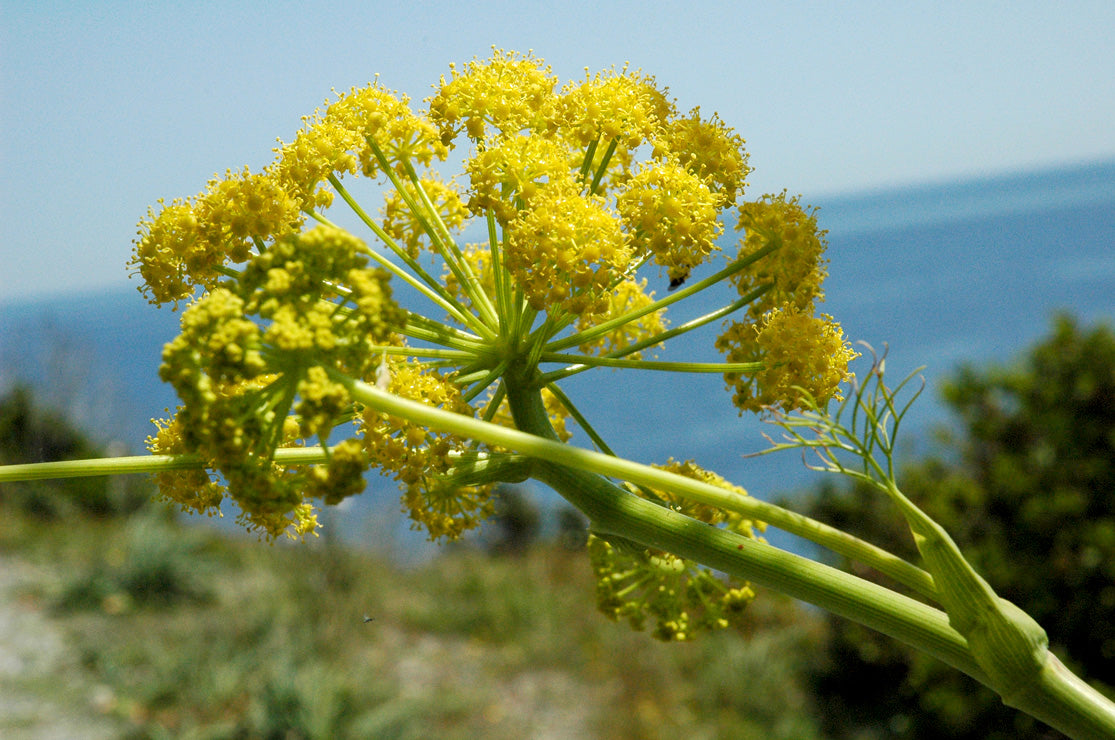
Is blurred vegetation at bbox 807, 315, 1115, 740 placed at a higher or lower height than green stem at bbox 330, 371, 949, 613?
higher

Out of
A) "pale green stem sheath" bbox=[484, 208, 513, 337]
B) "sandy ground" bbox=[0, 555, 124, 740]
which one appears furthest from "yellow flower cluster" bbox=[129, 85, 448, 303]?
"sandy ground" bbox=[0, 555, 124, 740]

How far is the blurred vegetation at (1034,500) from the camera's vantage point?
6.18 m

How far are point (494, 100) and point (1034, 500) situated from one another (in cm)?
615

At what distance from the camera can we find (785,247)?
5.68 feet

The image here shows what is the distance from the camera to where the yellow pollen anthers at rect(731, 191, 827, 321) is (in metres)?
1.73

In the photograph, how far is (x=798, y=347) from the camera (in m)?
1.66

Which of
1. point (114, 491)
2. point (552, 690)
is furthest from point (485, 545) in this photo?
point (114, 491)

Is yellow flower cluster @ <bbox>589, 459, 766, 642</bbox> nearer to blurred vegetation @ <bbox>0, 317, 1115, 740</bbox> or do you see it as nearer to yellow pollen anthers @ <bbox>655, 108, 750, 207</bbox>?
yellow pollen anthers @ <bbox>655, 108, 750, 207</bbox>

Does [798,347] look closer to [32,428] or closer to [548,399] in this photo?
[548,399]

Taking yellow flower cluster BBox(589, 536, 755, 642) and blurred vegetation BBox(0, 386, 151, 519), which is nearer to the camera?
yellow flower cluster BBox(589, 536, 755, 642)

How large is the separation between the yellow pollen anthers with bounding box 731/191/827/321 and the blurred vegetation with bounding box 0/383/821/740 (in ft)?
27.8

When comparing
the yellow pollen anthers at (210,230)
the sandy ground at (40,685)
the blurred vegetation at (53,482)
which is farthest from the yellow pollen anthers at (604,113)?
the blurred vegetation at (53,482)

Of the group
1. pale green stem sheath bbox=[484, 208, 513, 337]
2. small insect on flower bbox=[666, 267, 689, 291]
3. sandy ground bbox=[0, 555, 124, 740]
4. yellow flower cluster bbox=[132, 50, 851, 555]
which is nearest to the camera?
yellow flower cluster bbox=[132, 50, 851, 555]

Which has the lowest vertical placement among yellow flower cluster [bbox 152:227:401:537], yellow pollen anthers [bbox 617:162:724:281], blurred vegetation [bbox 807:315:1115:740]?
yellow flower cluster [bbox 152:227:401:537]
